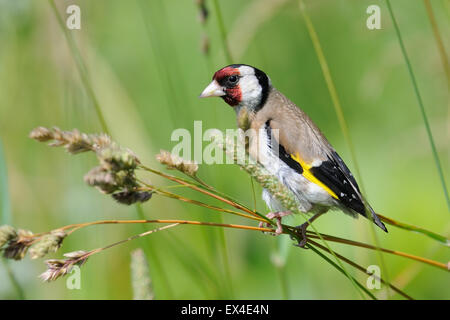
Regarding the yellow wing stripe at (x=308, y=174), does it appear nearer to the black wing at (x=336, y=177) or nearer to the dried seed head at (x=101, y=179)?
the black wing at (x=336, y=177)

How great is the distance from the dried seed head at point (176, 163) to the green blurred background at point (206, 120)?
74cm

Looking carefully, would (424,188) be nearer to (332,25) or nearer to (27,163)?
(332,25)

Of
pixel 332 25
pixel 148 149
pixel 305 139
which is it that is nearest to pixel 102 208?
pixel 148 149

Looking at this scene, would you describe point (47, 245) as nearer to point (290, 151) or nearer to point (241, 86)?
point (290, 151)

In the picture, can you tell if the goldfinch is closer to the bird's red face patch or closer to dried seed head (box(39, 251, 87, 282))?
the bird's red face patch

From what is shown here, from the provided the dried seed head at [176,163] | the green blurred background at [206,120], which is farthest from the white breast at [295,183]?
the dried seed head at [176,163]

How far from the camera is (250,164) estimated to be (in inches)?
54.3

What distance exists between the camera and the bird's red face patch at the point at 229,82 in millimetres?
2523

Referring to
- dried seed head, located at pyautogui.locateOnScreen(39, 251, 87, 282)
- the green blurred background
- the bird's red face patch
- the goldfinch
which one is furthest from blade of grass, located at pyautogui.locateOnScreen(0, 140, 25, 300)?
the bird's red face patch

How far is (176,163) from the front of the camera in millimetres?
1368

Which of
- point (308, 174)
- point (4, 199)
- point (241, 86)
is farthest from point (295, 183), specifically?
point (4, 199)

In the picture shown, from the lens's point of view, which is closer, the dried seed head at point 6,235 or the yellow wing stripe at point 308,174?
the dried seed head at point 6,235

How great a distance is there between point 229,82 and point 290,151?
442 mm

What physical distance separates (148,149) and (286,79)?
3.77 feet
